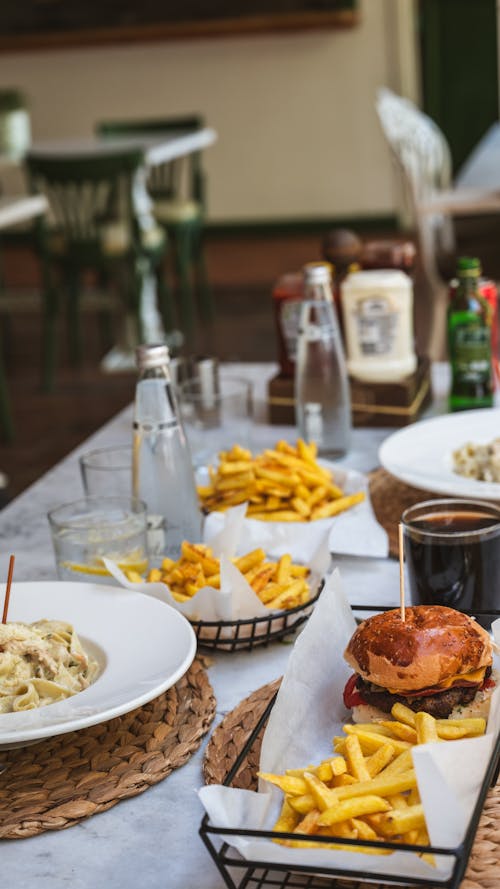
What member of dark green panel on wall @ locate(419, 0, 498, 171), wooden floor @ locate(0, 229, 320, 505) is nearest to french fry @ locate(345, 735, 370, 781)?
wooden floor @ locate(0, 229, 320, 505)

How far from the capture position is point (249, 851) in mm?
706

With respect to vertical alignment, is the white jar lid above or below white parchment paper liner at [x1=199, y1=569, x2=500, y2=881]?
above

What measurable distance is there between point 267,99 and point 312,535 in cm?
657

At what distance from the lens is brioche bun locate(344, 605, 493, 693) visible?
828 millimetres

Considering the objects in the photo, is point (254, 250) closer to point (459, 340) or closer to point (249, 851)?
point (459, 340)

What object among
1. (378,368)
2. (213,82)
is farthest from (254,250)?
(378,368)

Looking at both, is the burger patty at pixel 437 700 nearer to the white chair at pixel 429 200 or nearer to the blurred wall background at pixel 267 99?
the white chair at pixel 429 200

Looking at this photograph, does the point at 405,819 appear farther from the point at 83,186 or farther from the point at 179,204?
the point at 179,204

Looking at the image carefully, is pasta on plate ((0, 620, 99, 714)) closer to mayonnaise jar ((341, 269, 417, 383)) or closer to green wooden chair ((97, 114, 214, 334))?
mayonnaise jar ((341, 269, 417, 383))

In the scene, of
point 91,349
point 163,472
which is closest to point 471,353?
point 163,472

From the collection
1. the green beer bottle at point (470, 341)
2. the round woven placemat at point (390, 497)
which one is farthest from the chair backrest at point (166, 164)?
the round woven placemat at point (390, 497)

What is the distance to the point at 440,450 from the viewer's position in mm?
1604

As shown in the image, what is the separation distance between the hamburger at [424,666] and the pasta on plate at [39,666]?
0.24m

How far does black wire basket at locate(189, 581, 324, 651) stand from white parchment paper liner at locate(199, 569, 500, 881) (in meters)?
0.15
